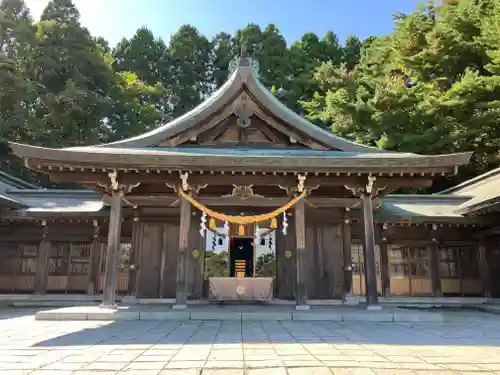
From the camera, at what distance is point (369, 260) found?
10227 mm

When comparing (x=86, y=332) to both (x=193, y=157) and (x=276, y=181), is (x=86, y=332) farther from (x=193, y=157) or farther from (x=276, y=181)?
(x=276, y=181)

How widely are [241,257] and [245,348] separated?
748 cm

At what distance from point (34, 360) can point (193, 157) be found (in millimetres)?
5915

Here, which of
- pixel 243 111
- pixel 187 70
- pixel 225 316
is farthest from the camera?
pixel 187 70

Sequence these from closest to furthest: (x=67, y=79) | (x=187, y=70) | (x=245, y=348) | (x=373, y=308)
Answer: (x=245, y=348)
(x=373, y=308)
(x=67, y=79)
(x=187, y=70)

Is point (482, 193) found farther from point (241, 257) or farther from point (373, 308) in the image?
point (241, 257)

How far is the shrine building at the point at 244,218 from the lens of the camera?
9.92 m

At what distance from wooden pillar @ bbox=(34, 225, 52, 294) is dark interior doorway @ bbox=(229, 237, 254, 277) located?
7481mm

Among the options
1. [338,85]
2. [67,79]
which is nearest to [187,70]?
[67,79]

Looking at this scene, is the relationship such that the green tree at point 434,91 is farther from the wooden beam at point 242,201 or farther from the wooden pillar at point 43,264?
the wooden pillar at point 43,264

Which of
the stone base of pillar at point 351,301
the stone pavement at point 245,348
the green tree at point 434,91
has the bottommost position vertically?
the stone pavement at point 245,348

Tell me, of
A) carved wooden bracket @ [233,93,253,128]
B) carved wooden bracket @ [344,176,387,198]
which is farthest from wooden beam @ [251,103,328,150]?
carved wooden bracket @ [344,176,387,198]

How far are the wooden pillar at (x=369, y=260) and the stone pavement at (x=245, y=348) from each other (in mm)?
1283

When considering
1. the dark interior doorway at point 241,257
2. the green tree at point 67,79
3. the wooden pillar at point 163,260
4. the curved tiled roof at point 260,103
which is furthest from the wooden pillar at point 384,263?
the green tree at point 67,79
